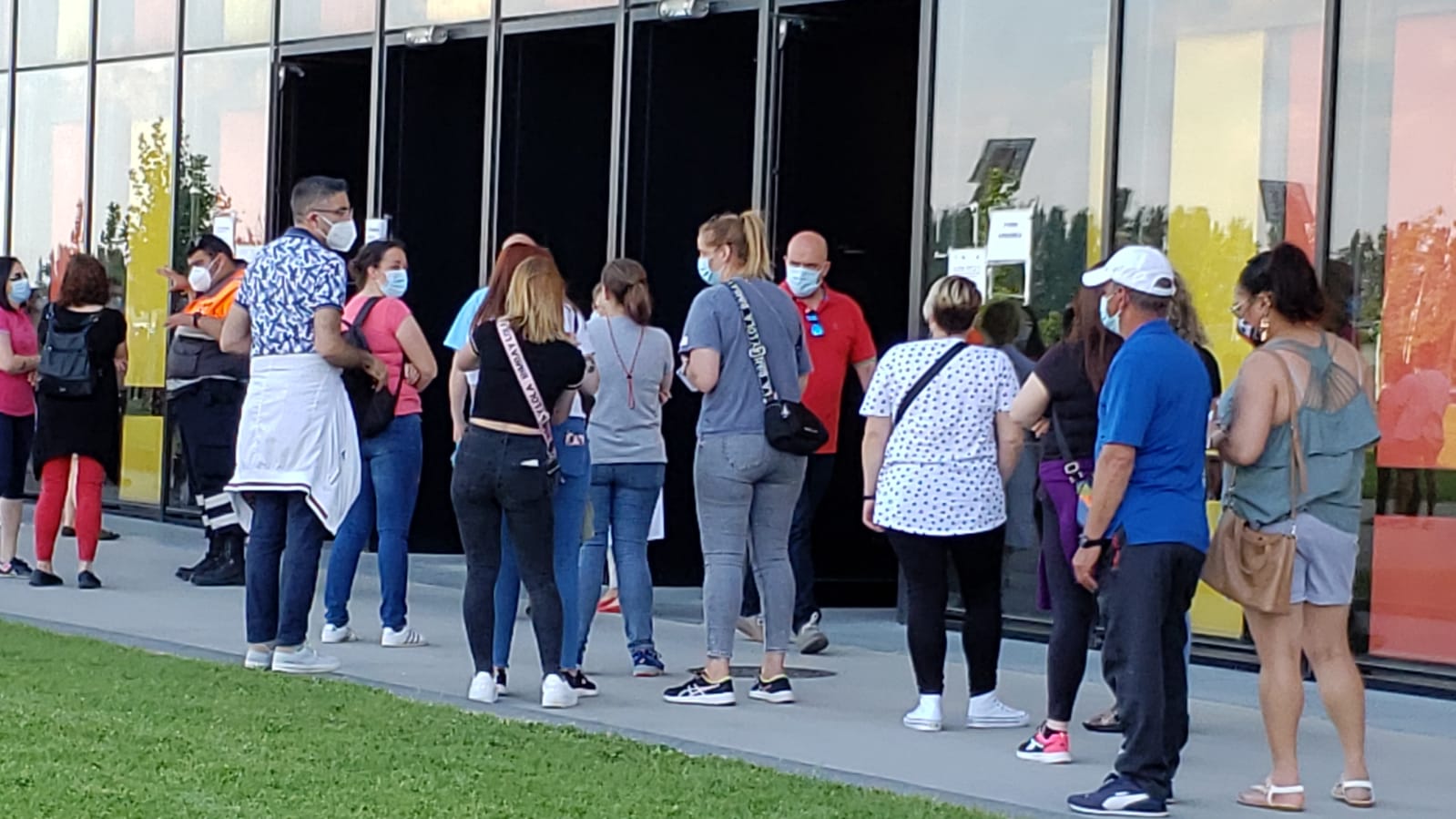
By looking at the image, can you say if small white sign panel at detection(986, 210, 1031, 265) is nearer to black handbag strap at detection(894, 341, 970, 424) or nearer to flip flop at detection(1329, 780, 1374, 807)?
black handbag strap at detection(894, 341, 970, 424)

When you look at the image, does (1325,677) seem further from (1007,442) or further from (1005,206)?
(1005,206)

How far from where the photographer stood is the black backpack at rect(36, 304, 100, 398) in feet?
42.5

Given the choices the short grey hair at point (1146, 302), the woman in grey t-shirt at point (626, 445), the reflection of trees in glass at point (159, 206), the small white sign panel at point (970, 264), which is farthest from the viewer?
the reflection of trees in glass at point (159, 206)

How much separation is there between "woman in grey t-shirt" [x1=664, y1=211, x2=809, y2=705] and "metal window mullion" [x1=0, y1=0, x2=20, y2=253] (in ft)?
41.2

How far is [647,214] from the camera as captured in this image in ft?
46.9

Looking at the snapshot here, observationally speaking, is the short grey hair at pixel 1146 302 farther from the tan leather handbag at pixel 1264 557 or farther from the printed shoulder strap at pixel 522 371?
the printed shoulder strap at pixel 522 371

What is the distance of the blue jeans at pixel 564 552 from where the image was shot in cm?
953

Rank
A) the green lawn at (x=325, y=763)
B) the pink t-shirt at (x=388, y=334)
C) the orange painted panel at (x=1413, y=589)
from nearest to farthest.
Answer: the green lawn at (x=325, y=763) < the orange painted panel at (x=1413, y=589) < the pink t-shirt at (x=388, y=334)

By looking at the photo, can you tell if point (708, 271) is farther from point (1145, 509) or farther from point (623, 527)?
point (1145, 509)

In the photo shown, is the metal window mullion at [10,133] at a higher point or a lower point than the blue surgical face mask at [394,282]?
higher

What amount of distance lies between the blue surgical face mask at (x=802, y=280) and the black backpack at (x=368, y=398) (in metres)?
1.95

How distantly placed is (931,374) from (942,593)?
860mm

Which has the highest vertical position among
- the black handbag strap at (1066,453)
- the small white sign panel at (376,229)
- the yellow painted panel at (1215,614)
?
the small white sign panel at (376,229)

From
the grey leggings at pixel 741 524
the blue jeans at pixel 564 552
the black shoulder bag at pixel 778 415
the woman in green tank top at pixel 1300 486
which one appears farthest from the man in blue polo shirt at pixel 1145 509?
the blue jeans at pixel 564 552
